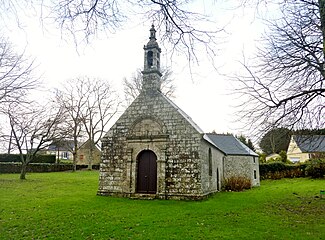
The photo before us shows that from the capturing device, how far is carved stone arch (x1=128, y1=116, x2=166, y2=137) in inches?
586

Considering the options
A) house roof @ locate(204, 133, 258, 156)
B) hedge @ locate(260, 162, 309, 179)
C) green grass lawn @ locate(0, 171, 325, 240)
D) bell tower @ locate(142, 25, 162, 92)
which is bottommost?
green grass lawn @ locate(0, 171, 325, 240)

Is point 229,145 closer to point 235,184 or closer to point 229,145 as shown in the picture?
point 229,145

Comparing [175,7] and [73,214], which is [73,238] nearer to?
[73,214]

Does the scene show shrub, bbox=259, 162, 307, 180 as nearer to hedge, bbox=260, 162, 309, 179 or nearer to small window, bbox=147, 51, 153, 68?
hedge, bbox=260, 162, 309, 179

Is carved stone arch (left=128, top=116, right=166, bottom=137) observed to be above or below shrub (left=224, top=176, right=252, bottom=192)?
above

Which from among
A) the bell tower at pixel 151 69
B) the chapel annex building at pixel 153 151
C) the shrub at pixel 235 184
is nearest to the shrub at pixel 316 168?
the shrub at pixel 235 184

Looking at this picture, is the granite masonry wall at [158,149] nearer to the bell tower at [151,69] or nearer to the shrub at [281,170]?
the bell tower at [151,69]

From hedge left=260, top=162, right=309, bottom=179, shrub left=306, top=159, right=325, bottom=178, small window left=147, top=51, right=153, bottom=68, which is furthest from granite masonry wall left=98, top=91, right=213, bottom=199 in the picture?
shrub left=306, top=159, right=325, bottom=178

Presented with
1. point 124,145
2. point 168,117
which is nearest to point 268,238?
point 168,117

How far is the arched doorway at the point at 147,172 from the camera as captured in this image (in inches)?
575

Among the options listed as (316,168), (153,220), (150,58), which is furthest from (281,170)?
(153,220)

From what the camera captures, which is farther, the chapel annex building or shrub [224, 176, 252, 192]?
shrub [224, 176, 252, 192]

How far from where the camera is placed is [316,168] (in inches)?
1134

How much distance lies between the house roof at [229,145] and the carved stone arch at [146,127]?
32.3 ft
